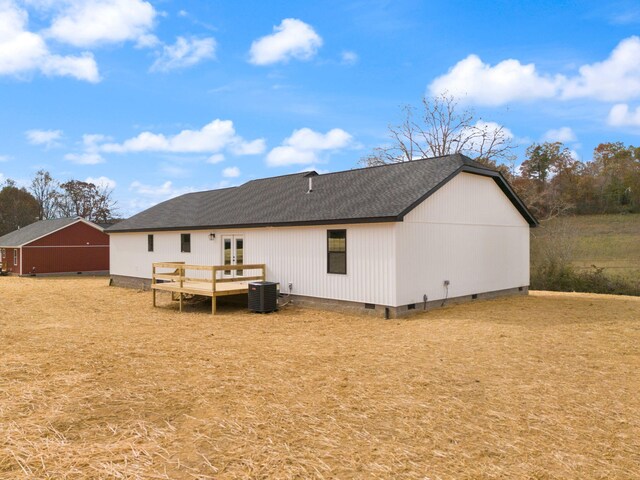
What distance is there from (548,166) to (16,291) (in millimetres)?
40882

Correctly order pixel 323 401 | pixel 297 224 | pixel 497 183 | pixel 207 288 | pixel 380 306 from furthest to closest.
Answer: pixel 497 183 < pixel 207 288 < pixel 297 224 < pixel 380 306 < pixel 323 401

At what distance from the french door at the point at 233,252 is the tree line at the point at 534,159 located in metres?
17.5

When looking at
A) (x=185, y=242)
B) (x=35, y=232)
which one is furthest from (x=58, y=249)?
(x=185, y=242)

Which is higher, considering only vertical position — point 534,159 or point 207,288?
point 534,159

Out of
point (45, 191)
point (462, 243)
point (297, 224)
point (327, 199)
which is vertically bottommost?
point (462, 243)

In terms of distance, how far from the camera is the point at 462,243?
14.1 m

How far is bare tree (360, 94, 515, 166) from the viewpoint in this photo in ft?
93.6

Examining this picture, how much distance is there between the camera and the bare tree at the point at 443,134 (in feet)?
93.6

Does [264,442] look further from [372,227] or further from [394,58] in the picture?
[394,58]

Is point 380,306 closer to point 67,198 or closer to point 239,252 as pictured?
point 239,252

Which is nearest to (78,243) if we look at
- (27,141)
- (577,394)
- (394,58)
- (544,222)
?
(27,141)

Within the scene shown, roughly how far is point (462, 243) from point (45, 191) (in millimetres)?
58941

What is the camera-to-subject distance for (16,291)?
65.0 ft

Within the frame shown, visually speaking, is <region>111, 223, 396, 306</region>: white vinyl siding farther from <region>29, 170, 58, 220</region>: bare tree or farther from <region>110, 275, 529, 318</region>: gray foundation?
<region>29, 170, 58, 220</region>: bare tree
